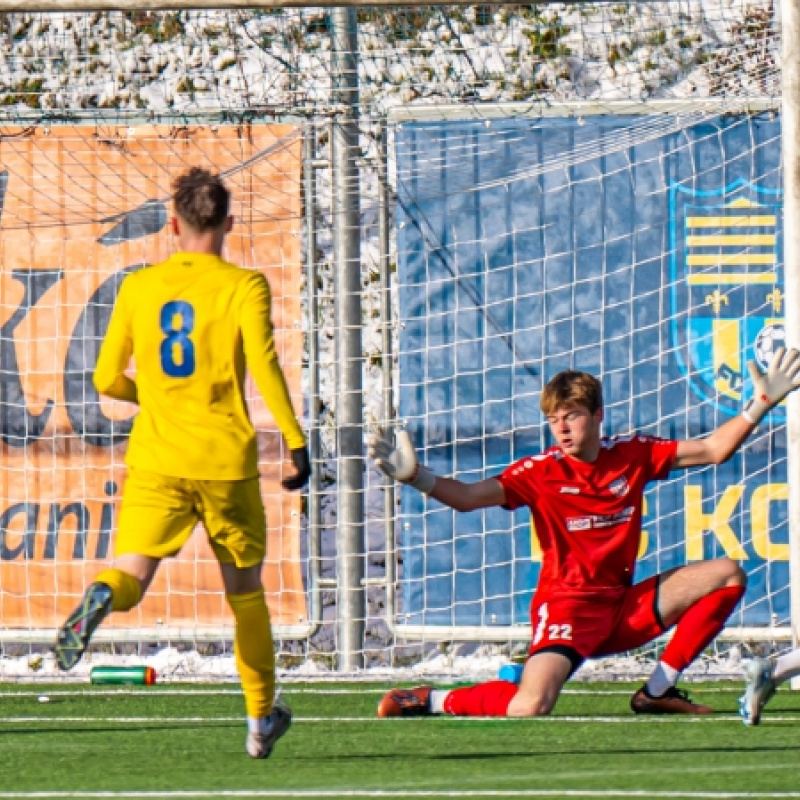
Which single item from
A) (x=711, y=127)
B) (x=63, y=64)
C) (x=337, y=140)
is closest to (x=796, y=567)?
(x=711, y=127)

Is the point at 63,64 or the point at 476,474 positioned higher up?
the point at 63,64

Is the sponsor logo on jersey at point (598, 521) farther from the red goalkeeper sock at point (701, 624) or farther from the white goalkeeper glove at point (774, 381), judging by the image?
the white goalkeeper glove at point (774, 381)

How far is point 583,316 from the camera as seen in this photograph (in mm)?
8867

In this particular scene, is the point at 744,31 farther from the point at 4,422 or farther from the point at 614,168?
the point at 4,422

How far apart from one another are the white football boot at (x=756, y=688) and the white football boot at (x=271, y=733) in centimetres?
149

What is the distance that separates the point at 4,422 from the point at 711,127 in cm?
339

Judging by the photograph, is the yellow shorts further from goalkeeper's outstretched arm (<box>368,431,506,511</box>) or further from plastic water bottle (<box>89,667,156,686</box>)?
plastic water bottle (<box>89,667,156,686</box>)

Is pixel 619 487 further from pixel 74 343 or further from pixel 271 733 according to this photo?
pixel 74 343

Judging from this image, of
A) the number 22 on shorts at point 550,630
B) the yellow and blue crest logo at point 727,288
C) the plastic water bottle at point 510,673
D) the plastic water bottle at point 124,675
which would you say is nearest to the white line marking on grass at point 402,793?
the number 22 on shorts at point 550,630

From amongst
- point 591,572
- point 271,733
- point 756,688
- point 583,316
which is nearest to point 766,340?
point 583,316

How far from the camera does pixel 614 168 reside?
8.82 m

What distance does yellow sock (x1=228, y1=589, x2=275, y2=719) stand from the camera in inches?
208

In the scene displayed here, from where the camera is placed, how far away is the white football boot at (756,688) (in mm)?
6023

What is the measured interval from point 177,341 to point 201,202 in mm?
367
